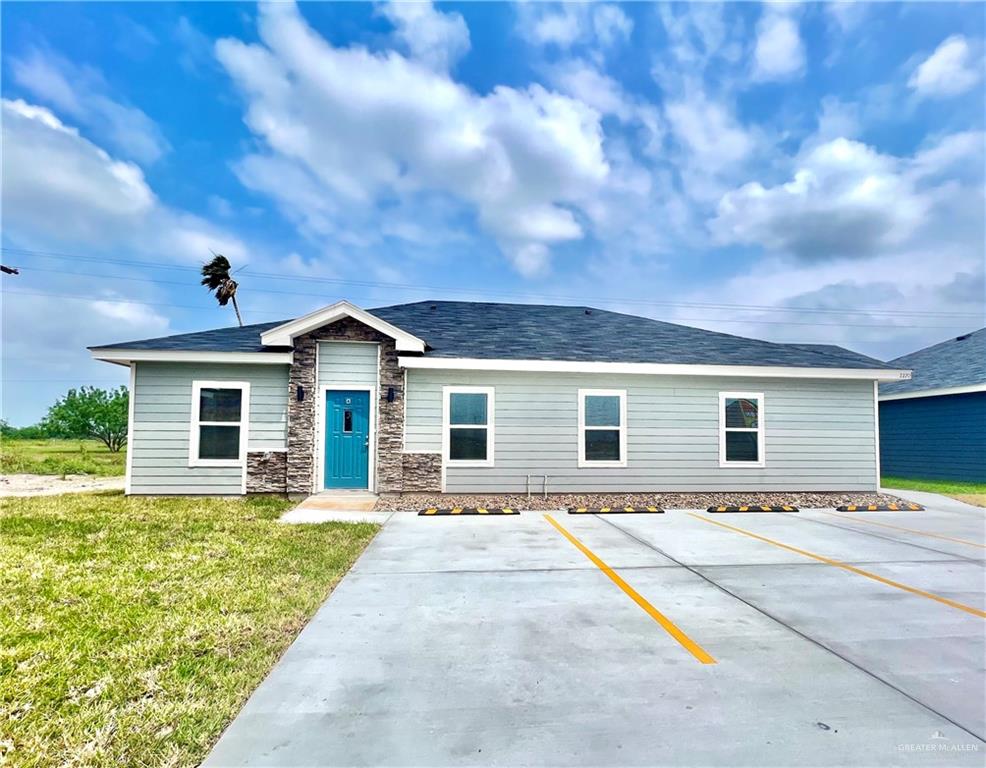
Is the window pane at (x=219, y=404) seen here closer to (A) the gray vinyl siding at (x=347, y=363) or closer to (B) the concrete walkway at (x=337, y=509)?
(A) the gray vinyl siding at (x=347, y=363)

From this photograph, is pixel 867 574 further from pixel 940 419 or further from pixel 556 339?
pixel 940 419

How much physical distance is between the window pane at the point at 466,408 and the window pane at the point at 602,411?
2343 mm

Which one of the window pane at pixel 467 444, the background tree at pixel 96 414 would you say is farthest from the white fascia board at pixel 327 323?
the background tree at pixel 96 414

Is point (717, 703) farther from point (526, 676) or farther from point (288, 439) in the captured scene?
point (288, 439)

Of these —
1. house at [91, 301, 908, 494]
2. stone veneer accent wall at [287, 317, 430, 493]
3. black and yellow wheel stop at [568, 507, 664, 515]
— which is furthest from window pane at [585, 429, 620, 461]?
stone veneer accent wall at [287, 317, 430, 493]

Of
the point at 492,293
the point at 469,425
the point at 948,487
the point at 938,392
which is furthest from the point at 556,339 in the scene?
the point at 492,293

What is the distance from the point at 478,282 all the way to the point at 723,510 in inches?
819

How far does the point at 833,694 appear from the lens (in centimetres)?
287

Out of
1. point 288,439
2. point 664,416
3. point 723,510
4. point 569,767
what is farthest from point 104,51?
point 723,510

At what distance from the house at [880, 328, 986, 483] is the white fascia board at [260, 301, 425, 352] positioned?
50.8ft

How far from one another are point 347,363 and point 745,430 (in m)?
9.04

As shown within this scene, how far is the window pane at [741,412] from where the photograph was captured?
38.3ft

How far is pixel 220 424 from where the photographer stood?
10.5m

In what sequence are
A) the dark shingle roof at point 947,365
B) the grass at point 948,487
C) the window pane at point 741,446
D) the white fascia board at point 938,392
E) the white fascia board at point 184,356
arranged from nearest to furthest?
the white fascia board at point 184,356 → the grass at point 948,487 → the window pane at point 741,446 → the white fascia board at point 938,392 → the dark shingle roof at point 947,365
